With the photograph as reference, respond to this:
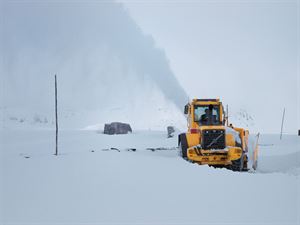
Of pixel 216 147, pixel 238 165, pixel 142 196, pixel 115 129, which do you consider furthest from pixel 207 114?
pixel 115 129

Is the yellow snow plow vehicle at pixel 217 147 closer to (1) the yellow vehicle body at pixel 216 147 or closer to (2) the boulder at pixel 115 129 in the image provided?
(1) the yellow vehicle body at pixel 216 147

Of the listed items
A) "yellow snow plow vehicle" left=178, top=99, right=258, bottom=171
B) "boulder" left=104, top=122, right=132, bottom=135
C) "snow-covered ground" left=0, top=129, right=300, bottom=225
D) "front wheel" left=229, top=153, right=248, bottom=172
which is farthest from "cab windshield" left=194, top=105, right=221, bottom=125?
"boulder" left=104, top=122, right=132, bottom=135

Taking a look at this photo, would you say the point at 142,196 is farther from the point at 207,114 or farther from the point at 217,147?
the point at 207,114

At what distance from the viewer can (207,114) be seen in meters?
13.0

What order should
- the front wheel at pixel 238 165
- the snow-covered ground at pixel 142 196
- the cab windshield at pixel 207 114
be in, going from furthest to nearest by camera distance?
the cab windshield at pixel 207 114 → the front wheel at pixel 238 165 → the snow-covered ground at pixel 142 196

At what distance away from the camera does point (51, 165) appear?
9.98 m

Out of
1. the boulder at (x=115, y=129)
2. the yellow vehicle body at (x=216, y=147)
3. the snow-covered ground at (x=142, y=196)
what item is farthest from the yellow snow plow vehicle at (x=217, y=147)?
the boulder at (x=115, y=129)

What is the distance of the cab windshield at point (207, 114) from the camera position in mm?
12938

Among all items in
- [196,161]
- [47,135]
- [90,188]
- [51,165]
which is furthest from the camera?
[47,135]

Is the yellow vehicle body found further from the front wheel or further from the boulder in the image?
the boulder

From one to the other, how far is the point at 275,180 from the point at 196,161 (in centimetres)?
402

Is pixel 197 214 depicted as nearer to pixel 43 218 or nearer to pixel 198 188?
pixel 198 188

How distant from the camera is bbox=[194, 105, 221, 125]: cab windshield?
42.4 ft

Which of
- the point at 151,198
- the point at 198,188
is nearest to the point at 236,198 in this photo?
the point at 198,188
